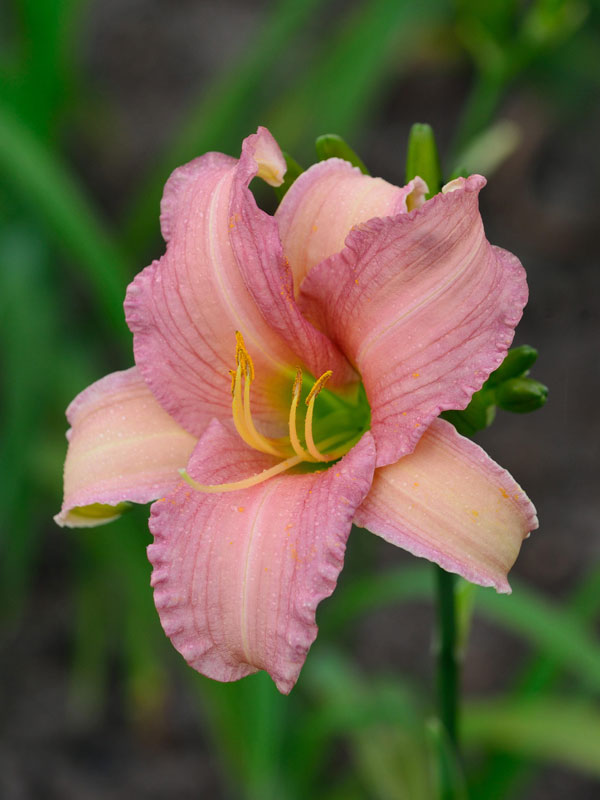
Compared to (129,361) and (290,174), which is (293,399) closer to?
(290,174)

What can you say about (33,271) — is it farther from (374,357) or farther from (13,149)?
(374,357)

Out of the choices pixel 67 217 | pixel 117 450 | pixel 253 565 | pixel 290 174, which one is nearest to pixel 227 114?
pixel 67 217

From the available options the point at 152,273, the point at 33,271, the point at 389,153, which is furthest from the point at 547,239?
the point at 152,273

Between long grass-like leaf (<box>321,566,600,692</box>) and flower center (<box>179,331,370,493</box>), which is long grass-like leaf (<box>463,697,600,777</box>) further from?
flower center (<box>179,331,370,493</box>)

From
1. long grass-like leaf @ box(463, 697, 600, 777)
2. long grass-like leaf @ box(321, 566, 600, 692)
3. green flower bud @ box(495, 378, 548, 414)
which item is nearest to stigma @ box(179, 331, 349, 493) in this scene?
green flower bud @ box(495, 378, 548, 414)

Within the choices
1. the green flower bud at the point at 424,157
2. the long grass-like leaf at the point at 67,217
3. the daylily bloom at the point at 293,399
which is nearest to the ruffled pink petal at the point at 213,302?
the daylily bloom at the point at 293,399

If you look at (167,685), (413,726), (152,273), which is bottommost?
(167,685)
